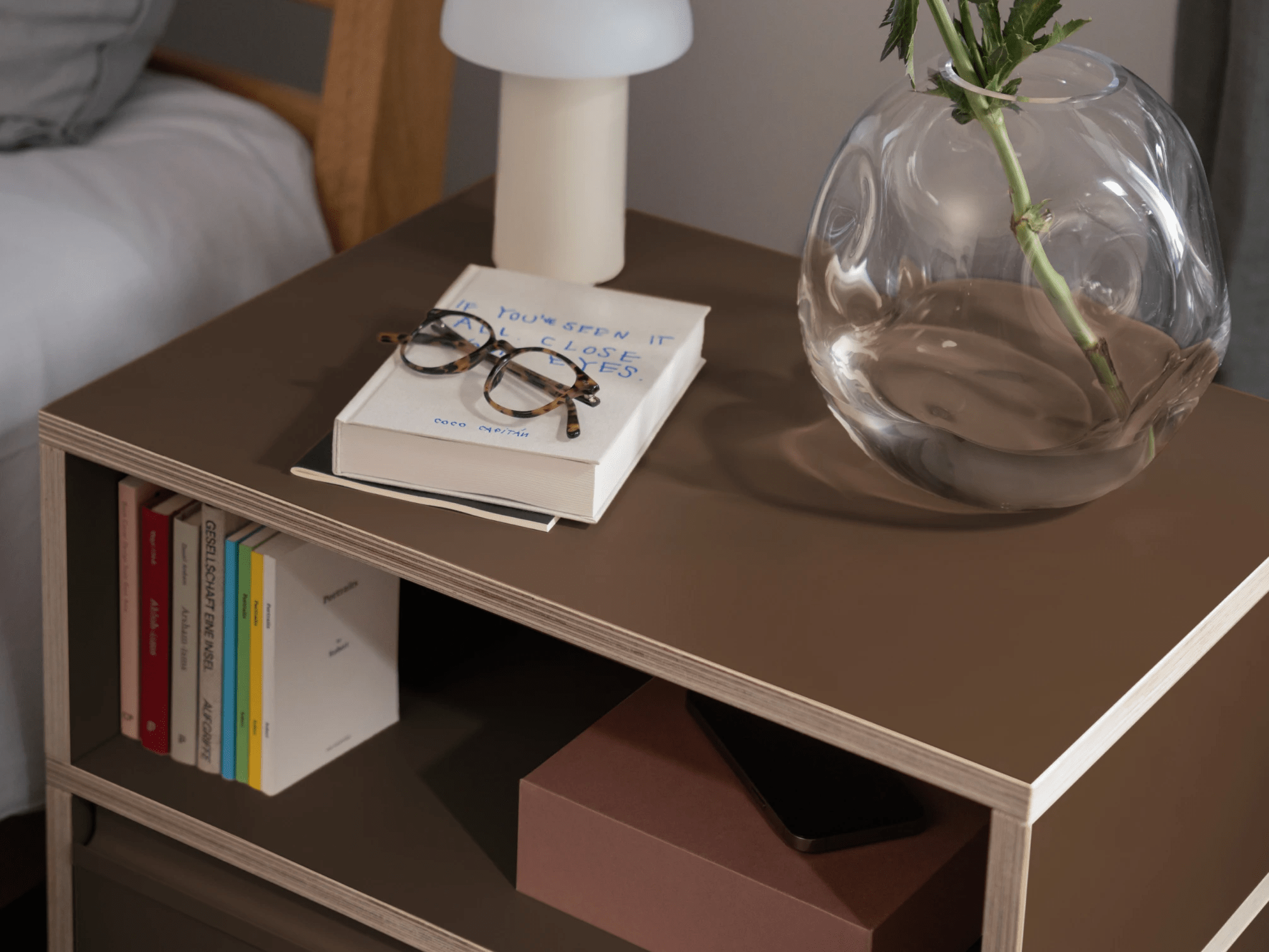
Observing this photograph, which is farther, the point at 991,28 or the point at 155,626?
the point at 155,626

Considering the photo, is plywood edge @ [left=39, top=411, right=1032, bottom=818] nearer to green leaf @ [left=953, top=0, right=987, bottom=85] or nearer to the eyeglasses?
the eyeglasses

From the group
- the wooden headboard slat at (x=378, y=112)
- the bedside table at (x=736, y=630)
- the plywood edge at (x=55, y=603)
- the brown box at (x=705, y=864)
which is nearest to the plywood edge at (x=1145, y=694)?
the bedside table at (x=736, y=630)

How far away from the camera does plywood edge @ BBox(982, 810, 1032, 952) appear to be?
0.56 metres

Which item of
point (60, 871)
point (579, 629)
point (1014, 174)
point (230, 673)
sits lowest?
point (60, 871)

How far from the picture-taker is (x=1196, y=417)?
83cm

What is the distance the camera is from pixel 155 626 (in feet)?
2.78

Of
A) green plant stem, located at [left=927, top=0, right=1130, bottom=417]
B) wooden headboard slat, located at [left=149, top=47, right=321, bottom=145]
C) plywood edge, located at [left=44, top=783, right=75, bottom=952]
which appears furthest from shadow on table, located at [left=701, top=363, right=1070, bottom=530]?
wooden headboard slat, located at [left=149, top=47, right=321, bottom=145]

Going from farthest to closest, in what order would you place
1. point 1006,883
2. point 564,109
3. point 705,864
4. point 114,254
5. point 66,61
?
1. point 66,61
2. point 114,254
3. point 564,109
4. point 705,864
5. point 1006,883

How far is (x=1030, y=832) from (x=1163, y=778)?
5.6 inches

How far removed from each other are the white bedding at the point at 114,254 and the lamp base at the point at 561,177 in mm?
312

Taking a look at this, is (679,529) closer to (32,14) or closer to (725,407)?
(725,407)

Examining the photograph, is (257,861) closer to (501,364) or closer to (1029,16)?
(501,364)

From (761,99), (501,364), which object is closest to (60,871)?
(501,364)

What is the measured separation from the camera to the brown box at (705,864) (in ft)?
2.23
